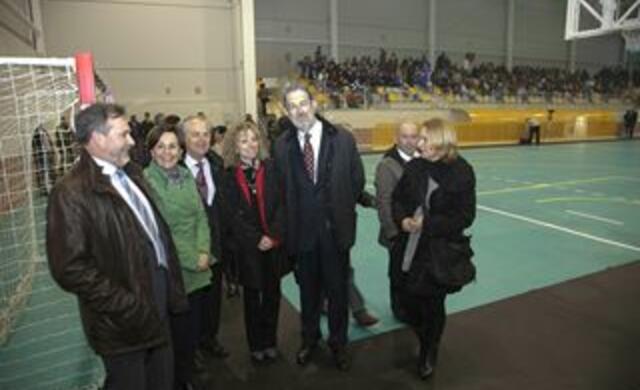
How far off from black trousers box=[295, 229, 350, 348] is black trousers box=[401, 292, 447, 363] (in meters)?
0.47

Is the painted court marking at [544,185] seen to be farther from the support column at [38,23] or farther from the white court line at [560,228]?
the support column at [38,23]

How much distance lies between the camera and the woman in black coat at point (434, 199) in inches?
113

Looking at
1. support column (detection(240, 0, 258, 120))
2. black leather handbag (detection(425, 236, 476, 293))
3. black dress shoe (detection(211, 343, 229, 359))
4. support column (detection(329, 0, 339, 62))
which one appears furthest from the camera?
support column (detection(329, 0, 339, 62))

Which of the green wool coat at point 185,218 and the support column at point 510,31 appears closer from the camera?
the green wool coat at point 185,218

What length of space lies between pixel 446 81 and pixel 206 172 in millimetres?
21483

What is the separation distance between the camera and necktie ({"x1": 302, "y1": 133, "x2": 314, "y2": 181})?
312 cm

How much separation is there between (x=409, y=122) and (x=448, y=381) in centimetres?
189

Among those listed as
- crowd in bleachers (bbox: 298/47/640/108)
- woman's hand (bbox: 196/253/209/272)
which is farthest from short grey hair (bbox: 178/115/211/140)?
crowd in bleachers (bbox: 298/47/640/108)

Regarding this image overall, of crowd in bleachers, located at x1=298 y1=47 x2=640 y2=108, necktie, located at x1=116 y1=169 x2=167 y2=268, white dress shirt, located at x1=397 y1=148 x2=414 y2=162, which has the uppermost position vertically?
crowd in bleachers, located at x1=298 y1=47 x2=640 y2=108

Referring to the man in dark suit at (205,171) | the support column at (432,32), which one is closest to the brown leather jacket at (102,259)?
the man in dark suit at (205,171)

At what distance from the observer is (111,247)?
193cm

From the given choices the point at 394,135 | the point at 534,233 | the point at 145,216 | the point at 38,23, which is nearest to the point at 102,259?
the point at 145,216

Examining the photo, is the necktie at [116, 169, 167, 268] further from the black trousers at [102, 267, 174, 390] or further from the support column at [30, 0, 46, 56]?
the support column at [30, 0, 46, 56]

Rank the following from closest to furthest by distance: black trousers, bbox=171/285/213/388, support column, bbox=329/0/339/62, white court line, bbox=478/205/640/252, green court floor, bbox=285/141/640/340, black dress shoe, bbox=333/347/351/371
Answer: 1. black trousers, bbox=171/285/213/388
2. black dress shoe, bbox=333/347/351/371
3. green court floor, bbox=285/141/640/340
4. white court line, bbox=478/205/640/252
5. support column, bbox=329/0/339/62
